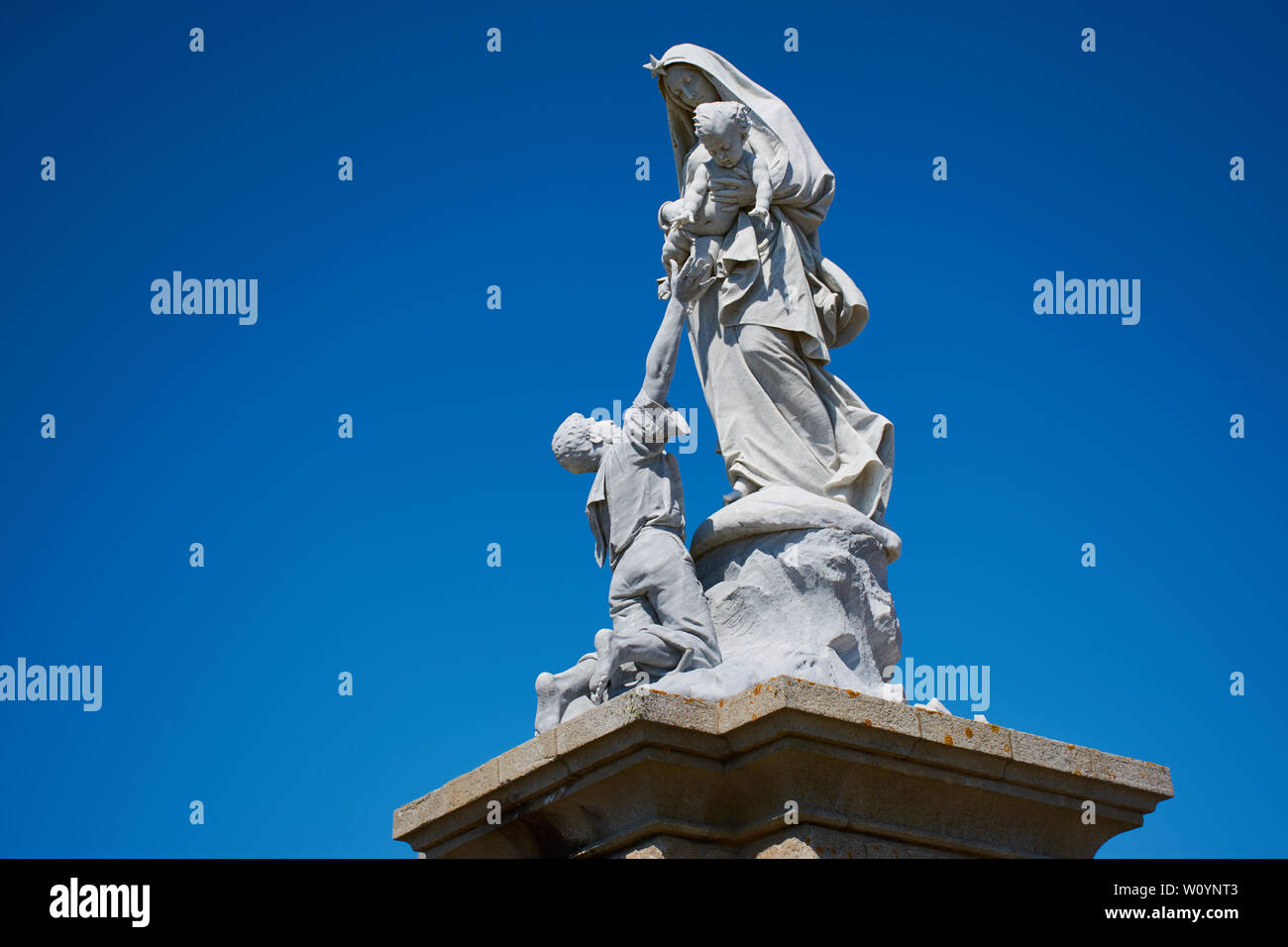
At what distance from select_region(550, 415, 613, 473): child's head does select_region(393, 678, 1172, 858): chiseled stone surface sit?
5.95 feet

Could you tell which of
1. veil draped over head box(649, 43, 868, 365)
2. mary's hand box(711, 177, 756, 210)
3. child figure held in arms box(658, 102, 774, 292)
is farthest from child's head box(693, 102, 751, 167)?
veil draped over head box(649, 43, 868, 365)

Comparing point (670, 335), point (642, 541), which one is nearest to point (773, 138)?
point (670, 335)

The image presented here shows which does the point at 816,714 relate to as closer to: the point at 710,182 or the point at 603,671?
the point at 603,671

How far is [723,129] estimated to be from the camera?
8922mm

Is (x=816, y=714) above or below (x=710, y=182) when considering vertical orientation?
below

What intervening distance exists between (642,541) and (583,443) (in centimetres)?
78

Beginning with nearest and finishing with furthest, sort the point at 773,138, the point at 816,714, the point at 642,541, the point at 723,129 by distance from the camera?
1. the point at 816,714
2. the point at 642,541
3. the point at 723,129
4. the point at 773,138

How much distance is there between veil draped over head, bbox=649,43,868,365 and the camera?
8.94 metres

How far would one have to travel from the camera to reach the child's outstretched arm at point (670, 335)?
838 cm

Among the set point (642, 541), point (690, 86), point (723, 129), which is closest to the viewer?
point (642, 541)

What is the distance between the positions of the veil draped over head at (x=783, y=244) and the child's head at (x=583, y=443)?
3.30 feet

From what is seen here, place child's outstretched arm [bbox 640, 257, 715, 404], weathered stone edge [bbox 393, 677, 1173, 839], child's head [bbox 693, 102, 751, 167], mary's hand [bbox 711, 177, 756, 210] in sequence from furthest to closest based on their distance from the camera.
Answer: mary's hand [bbox 711, 177, 756, 210]
child's head [bbox 693, 102, 751, 167]
child's outstretched arm [bbox 640, 257, 715, 404]
weathered stone edge [bbox 393, 677, 1173, 839]

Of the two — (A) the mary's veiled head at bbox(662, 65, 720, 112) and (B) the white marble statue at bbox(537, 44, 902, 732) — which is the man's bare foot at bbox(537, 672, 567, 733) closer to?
(B) the white marble statue at bbox(537, 44, 902, 732)
